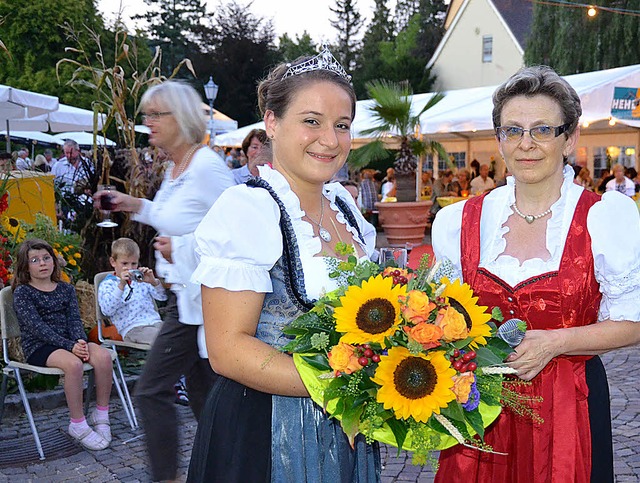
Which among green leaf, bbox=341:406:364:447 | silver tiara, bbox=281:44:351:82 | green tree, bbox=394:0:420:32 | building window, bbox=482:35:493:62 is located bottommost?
green leaf, bbox=341:406:364:447

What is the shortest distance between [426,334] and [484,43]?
105ft

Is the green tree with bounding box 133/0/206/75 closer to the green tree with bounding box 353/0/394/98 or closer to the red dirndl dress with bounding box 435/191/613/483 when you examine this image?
the green tree with bounding box 353/0/394/98

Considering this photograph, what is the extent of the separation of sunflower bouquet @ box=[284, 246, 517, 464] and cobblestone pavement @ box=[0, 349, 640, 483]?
2212mm

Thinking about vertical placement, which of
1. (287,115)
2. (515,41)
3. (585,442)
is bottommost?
(585,442)

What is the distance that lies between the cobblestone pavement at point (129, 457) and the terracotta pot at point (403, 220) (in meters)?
5.84

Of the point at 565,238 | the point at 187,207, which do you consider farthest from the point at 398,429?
the point at 187,207

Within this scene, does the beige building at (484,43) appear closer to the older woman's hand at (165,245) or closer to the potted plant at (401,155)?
the potted plant at (401,155)

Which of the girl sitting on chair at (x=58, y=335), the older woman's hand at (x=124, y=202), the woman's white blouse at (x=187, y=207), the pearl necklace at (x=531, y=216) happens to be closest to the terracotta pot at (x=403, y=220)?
the girl sitting on chair at (x=58, y=335)

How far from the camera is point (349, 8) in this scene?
200 ft

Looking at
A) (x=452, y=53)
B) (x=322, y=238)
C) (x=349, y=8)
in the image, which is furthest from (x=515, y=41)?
(x=349, y=8)

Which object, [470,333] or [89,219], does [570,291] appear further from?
[89,219]

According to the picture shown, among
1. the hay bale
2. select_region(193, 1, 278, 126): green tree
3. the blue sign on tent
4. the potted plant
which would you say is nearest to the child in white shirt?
the hay bale

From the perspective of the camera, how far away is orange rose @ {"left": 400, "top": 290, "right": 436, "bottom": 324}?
150cm

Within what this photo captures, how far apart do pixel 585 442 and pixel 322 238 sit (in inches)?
42.3
